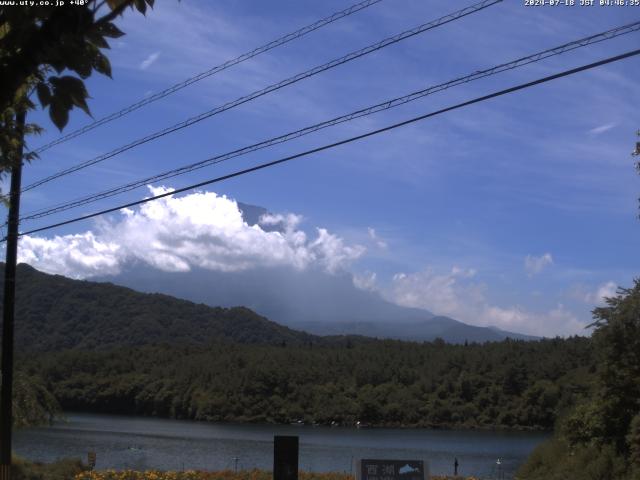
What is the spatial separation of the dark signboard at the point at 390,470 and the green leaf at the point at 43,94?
Answer: 274 inches

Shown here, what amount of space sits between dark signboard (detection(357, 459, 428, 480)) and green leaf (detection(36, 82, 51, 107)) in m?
6.96

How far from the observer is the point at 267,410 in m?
108

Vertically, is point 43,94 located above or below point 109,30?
below

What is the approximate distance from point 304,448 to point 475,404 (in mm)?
51139

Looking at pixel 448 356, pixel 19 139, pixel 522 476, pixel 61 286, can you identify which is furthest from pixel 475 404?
pixel 61 286

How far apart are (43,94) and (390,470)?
23.7 ft

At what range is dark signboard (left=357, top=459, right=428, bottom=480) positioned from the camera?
30.9 feet

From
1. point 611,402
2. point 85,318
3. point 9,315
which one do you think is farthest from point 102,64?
point 85,318

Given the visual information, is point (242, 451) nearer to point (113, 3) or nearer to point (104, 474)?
point (104, 474)

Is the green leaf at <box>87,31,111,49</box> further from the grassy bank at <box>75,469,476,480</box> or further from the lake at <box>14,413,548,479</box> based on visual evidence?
the lake at <box>14,413,548,479</box>

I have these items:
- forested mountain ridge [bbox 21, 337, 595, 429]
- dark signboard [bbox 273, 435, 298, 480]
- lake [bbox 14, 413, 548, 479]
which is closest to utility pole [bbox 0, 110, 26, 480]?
dark signboard [bbox 273, 435, 298, 480]

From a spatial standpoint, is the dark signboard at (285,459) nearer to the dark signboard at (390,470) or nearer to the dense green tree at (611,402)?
the dark signboard at (390,470)

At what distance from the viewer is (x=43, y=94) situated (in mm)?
3408

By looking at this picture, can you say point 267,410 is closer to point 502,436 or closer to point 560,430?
point 502,436
